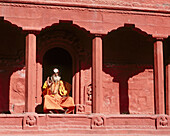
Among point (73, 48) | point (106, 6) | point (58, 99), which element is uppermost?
point (106, 6)

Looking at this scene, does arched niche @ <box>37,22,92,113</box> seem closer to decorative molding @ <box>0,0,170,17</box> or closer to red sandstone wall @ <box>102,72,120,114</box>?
red sandstone wall @ <box>102,72,120,114</box>

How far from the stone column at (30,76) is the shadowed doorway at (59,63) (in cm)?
313

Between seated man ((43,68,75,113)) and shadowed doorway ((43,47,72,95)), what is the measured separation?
1.15 meters

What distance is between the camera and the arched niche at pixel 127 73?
59.1 feet

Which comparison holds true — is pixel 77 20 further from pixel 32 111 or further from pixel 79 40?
pixel 32 111

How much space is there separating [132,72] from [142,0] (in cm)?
348

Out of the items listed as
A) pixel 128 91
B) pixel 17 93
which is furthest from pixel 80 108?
pixel 17 93

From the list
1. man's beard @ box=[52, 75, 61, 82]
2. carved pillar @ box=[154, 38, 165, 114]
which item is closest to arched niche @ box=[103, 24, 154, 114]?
man's beard @ box=[52, 75, 61, 82]

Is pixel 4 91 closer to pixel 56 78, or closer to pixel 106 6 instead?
pixel 56 78

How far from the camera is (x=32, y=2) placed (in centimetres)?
1507

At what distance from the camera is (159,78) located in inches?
623

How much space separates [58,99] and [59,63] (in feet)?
8.29

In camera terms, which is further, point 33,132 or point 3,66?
point 3,66

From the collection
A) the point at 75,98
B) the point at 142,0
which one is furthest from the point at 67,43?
the point at 142,0
